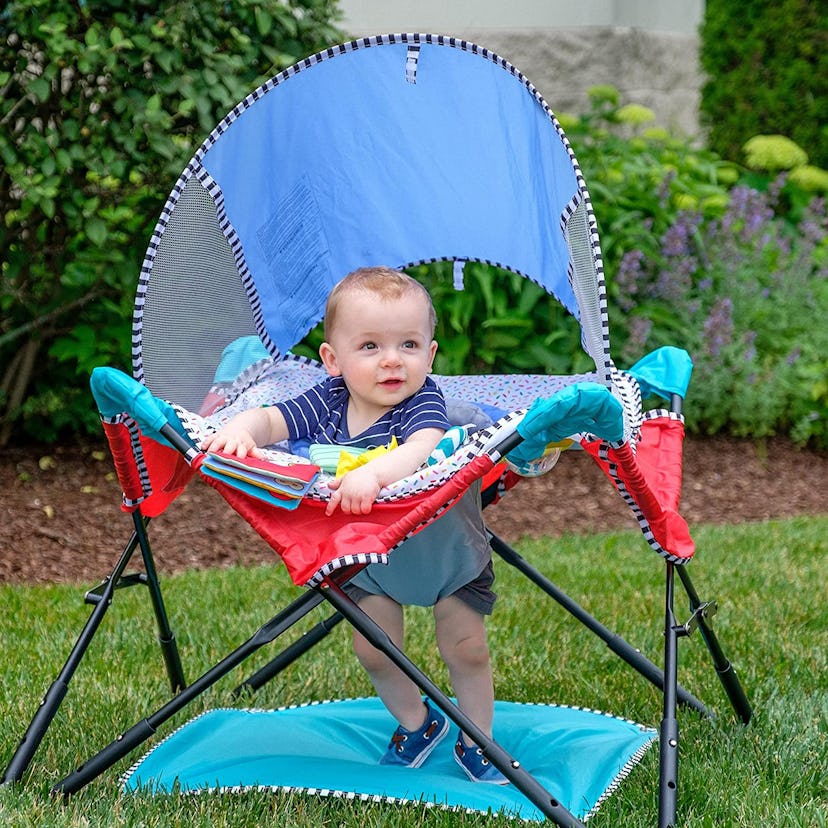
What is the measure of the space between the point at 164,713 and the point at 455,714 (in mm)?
518

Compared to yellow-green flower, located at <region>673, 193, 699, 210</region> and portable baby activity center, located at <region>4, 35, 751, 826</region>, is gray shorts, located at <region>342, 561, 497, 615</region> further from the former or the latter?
yellow-green flower, located at <region>673, 193, 699, 210</region>

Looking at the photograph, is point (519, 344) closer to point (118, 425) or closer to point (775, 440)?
point (775, 440)

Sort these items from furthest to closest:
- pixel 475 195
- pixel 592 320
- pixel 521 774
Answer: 1. pixel 475 195
2. pixel 592 320
3. pixel 521 774

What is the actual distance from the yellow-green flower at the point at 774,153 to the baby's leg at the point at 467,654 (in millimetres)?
4837


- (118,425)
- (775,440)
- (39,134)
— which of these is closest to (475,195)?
(118,425)

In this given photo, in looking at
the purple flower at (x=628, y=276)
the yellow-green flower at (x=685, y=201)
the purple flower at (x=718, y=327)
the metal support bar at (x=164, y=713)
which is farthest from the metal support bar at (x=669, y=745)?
the yellow-green flower at (x=685, y=201)

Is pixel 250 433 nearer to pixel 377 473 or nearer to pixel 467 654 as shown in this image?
pixel 377 473

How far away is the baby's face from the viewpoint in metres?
2.43

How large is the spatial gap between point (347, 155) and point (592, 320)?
0.72 m

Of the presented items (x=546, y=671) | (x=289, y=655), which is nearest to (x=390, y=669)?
(x=289, y=655)

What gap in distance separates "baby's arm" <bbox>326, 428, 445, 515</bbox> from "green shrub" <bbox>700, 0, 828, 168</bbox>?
17.4ft

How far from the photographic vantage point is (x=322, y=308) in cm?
289

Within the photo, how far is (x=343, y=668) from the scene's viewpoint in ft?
10.4

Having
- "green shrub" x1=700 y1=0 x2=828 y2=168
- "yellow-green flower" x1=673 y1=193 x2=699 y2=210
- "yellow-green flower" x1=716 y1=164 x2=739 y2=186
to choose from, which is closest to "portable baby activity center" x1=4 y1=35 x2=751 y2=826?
"yellow-green flower" x1=673 y1=193 x2=699 y2=210
